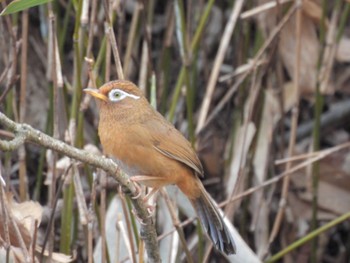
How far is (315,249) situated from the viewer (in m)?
5.19

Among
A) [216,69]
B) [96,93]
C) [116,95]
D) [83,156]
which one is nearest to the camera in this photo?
[83,156]

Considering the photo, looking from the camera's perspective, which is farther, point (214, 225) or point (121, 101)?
point (214, 225)

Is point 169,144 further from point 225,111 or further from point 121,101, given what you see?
point 225,111

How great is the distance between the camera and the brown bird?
350 cm

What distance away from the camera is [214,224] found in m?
3.80

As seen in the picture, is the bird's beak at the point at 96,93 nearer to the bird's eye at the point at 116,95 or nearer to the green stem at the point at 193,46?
the bird's eye at the point at 116,95

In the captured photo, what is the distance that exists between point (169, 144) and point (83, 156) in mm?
1132

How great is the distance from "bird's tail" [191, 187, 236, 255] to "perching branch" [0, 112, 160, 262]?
493 millimetres

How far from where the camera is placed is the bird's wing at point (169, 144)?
12.0ft

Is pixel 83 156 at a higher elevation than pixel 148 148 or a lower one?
higher

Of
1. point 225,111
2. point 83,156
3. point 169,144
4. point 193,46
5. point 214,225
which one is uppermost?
point 193,46

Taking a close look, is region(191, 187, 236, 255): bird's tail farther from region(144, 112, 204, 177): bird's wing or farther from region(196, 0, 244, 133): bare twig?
region(196, 0, 244, 133): bare twig

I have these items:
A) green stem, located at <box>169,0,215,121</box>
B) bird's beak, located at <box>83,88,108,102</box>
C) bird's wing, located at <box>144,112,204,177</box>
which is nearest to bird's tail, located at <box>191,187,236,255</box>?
bird's wing, located at <box>144,112,204,177</box>

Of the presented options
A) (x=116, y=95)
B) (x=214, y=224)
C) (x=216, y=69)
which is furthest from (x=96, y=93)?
(x=216, y=69)
